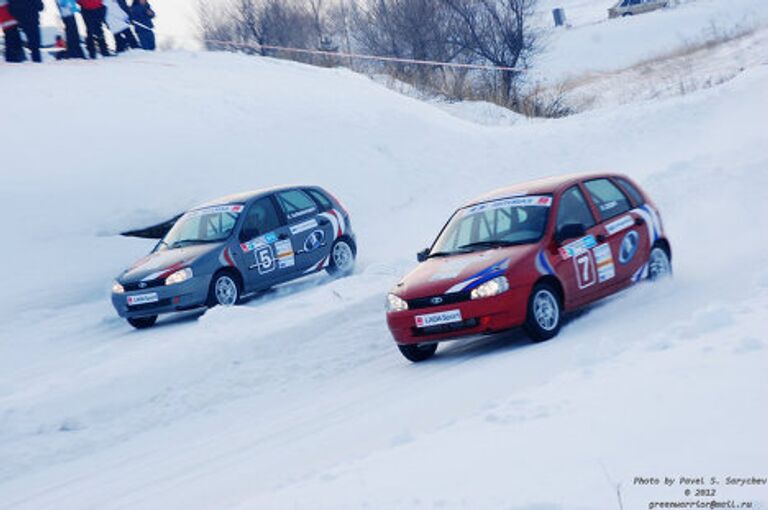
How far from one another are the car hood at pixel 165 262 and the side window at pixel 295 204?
5.00ft

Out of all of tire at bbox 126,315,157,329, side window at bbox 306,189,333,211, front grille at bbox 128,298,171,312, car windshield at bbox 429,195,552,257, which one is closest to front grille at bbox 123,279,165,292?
front grille at bbox 128,298,171,312

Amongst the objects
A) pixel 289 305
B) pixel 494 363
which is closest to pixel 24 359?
pixel 289 305

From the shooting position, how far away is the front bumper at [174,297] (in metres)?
14.4

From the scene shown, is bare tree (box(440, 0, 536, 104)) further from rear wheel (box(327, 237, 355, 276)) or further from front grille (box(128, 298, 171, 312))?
front grille (box(128, 298, 171, 312))

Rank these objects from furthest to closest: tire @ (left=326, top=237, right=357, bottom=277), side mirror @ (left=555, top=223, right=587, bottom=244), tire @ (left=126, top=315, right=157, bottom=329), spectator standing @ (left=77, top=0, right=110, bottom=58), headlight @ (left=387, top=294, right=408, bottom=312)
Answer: spectator standing @ (left=77, top=0, right=110, bottom=58) → tire @ (left=326, top=237, right=357, bottom=277) → tire @ (left=126, top=315, right=157, bottom=329) → side mirror @ (left=555, top=223, right=587, bottom=244) → headlight @ (left=387, top=294, right=408, bottom=312)

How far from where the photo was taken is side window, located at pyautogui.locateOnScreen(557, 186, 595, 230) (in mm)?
11207

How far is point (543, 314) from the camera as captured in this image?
34.0 feet

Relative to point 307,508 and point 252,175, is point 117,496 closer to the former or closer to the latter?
point 307,508

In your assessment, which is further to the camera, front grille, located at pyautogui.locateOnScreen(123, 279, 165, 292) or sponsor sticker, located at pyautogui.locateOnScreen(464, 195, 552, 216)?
front grille, located at pyautogui.locateOnScreen(123, 279, 165, 292)

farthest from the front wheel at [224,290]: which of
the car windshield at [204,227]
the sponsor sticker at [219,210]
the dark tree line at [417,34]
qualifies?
the dark tree line at [417,34]

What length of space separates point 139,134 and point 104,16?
175 inches

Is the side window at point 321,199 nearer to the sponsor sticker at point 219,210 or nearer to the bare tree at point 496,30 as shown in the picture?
the sponsor sticker at point 219,210

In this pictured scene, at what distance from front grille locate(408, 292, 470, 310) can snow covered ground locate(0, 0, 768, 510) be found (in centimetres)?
57

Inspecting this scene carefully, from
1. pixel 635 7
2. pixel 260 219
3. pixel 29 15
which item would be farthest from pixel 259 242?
pixel 635 7
